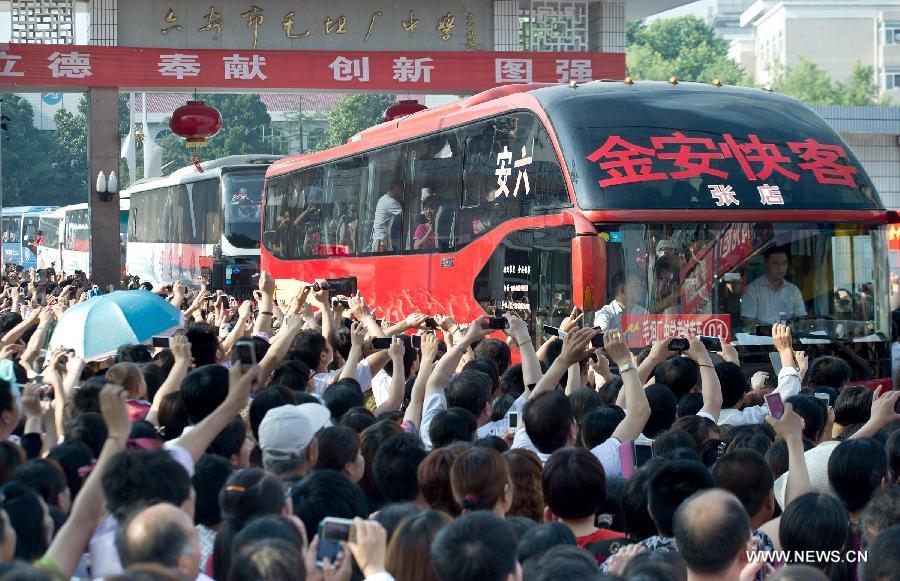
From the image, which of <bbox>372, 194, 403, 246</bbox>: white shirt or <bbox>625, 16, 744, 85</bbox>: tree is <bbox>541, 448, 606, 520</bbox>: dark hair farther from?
<bbox>625, 16, 744, 85</bbox>: tree

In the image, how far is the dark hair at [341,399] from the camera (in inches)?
255

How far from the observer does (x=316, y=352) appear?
26.0 feet

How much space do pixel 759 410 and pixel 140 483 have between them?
424 centimetres

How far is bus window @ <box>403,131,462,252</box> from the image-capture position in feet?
41.8

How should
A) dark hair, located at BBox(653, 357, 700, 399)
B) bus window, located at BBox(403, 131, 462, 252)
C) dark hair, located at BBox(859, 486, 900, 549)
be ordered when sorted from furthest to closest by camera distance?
bus window, located at BBox(403, 131, 462, 252), dark hair, located at BBox(653, 357, 700, 399), dark hair, located at BBox(859, 486, 900, 549)

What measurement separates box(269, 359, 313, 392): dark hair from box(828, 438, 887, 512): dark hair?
3073 mm

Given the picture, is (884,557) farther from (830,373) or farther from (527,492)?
(830,373)

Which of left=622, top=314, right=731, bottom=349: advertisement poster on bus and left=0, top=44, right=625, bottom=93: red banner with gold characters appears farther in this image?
left=0, top=44, right=625, bottom=93: red banner with gold characters

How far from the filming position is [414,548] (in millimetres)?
3807

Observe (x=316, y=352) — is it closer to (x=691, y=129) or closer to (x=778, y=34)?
(x=691, y=129)

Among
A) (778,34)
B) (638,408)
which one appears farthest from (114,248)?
(778,34)

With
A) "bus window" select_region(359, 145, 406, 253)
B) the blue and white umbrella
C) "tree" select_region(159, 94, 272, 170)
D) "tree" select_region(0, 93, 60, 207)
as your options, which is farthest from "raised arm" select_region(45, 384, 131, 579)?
"tree" select_region(159, 94, 272, 170)

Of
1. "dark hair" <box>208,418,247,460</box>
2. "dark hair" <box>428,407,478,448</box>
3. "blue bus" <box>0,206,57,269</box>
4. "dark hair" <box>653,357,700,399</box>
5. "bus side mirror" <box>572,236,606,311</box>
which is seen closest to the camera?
"dark hair" <box>208,418,247,460</box>

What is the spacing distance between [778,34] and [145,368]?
9378 centimetres
